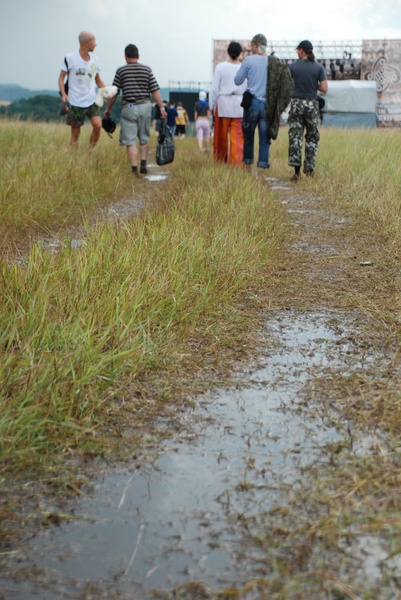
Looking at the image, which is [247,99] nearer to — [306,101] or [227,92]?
[227,92]

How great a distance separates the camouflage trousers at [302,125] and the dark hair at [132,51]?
2106 millimetres

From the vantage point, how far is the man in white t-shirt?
1145 centimetres

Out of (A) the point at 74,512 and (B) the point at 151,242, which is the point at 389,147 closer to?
(B) the point at 151,242

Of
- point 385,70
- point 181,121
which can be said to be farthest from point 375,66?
point 181,121

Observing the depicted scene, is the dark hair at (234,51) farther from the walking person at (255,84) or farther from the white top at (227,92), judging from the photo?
the walking person at (255,84)

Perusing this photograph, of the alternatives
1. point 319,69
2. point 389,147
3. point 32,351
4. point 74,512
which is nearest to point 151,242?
point 32,351

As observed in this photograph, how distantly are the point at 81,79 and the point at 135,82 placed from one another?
69 cm

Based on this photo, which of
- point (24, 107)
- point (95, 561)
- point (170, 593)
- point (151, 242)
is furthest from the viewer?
point (24, 107)

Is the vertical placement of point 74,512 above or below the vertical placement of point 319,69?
below

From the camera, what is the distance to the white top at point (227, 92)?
11.6m

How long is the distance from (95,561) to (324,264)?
4.02m

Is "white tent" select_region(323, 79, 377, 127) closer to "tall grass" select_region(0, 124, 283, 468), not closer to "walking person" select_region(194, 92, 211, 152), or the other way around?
"walking person" select_region(194, 92, 211, 152)

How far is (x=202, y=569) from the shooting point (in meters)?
1.91

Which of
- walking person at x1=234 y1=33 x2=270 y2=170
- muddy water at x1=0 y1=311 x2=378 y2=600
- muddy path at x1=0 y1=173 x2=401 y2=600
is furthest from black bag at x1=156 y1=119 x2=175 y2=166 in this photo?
muddy water at x1=0 y1=311 x2=378 y2=600
